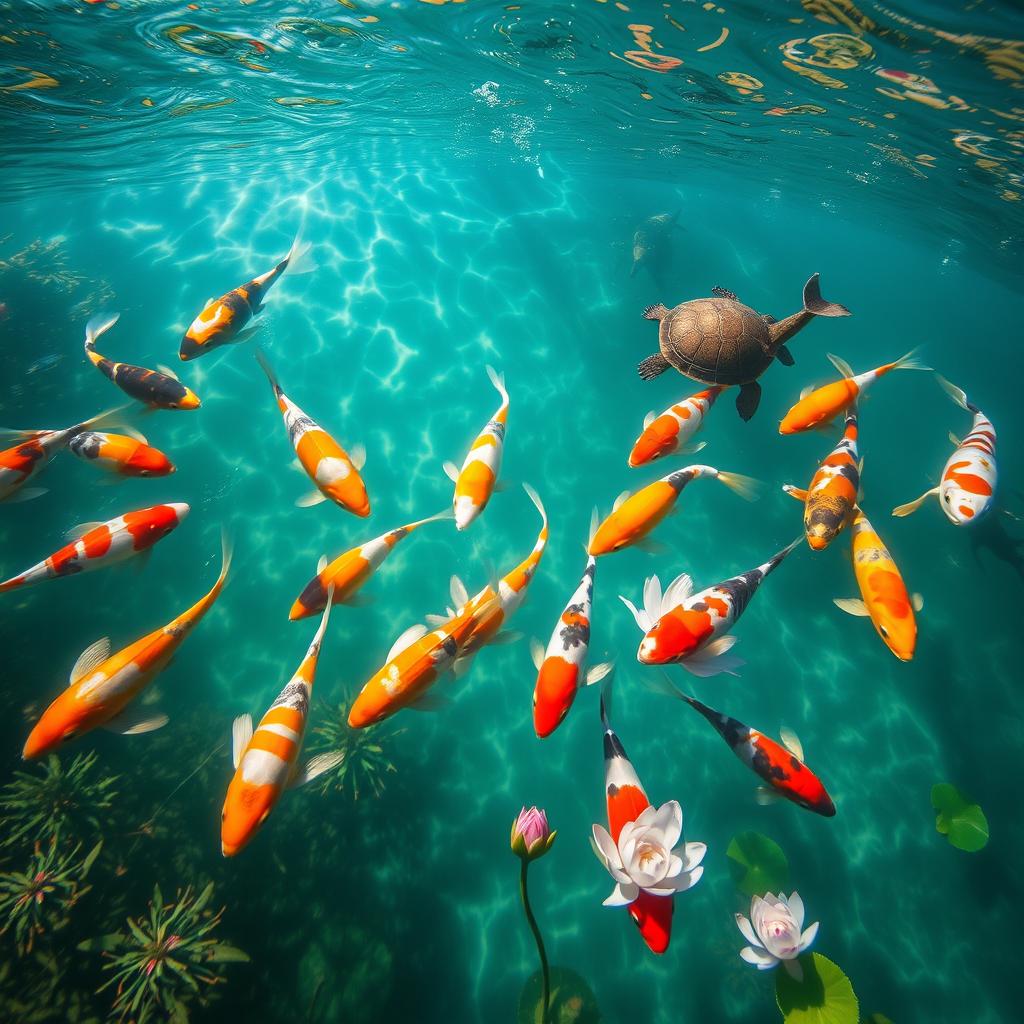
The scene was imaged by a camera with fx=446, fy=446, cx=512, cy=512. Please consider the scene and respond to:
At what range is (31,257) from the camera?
1228 cm

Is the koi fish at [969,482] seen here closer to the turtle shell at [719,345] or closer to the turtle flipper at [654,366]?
the turtle shell at [719,345]

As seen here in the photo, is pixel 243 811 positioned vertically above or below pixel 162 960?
above

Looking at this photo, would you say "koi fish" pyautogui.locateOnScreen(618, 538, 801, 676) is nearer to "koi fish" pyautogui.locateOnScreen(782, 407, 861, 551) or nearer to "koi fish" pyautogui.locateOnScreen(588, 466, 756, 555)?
"koi fish" pyautogui.locateOnScreen(588, 466, 756, 555)

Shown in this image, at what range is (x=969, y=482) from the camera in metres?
4.66

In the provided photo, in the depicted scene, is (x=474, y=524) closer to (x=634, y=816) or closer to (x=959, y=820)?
(x=634, y=816)

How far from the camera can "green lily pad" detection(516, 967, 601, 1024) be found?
14.1ft

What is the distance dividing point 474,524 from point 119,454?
4.55 meters

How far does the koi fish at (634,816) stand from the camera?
2725mm

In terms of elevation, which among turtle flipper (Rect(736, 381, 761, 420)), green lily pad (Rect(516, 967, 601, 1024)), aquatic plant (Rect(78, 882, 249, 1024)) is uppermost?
turtle flipper (Rect(736, 381, 761, 420))

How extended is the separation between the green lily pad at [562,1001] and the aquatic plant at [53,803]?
4.73 m

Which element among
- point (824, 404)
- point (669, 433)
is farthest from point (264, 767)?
point (824, 404)

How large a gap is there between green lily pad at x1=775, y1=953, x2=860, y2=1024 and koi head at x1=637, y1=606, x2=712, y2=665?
2.89 metres

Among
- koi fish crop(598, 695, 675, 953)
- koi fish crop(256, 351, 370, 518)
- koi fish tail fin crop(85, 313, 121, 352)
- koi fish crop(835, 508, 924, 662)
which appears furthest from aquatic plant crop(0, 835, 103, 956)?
koi fish crop(835, 508, 924, 662)

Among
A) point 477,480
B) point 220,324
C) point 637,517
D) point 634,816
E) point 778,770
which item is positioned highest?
point 220,324
